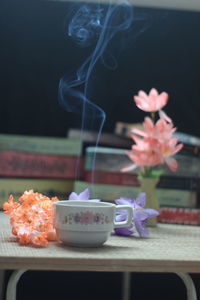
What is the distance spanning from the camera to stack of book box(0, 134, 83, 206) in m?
1.29

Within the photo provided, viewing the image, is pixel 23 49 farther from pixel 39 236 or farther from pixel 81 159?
pixel 39 236

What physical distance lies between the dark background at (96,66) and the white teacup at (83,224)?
0.84m

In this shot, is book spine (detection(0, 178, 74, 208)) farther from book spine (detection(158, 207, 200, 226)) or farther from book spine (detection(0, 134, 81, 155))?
book spine (detection(158, 207, 200, 226))

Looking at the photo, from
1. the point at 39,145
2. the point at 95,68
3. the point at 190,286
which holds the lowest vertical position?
the point at 190,286

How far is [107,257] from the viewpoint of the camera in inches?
24.0

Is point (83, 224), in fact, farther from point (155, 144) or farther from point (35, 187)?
point (35, 187)

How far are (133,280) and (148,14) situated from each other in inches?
33.1

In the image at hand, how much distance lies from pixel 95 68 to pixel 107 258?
1.00 m

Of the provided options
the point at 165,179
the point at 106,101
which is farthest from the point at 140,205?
the point at 106,101

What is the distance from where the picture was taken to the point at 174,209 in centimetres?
110

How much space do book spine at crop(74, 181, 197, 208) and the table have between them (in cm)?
41

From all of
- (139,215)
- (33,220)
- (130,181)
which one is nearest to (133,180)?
(130,181)

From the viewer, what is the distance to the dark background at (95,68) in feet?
4.95

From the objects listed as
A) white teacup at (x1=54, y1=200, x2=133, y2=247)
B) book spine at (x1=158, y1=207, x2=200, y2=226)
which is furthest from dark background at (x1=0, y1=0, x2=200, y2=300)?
white teacup at (x1=54, y1=200, x2=133, y2=247)
